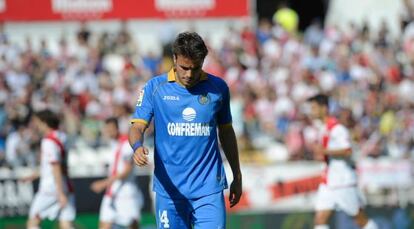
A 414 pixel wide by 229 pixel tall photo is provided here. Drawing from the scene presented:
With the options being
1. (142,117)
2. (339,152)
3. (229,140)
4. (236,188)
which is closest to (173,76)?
(142,117)

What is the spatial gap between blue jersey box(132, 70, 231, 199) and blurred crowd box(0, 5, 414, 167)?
9099 mm

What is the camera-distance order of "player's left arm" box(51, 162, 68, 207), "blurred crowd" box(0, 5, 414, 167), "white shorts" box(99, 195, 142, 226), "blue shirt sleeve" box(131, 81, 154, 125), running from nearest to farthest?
"blue shirt sleeve" box(131, 81, 154, 125), "player's left arm" box(51, 162, 68, 207), "white shorts" box(99, 195, 142, 226), "blurred crowd" box(0, 5, 414, 167)

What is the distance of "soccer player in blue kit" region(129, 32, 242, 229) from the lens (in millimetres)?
8078

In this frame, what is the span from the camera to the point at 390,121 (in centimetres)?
2092

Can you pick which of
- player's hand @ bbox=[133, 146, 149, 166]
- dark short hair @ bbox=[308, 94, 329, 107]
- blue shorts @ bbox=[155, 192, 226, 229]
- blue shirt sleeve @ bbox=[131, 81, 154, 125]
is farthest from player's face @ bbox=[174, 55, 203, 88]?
dark short hair @ bbox=[308, 94, 329, 107]

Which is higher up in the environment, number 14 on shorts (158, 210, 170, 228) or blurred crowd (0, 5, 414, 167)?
blurred crowd (0, 5, 414, 167)

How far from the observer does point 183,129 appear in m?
8.08

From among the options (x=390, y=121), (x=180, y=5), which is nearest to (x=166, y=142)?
(x=180, y=5)

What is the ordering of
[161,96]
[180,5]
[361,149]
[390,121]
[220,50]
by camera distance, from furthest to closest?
[220,50] → [390,121] → [361,149] → [180,5] → [161,96]

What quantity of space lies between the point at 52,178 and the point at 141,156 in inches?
248

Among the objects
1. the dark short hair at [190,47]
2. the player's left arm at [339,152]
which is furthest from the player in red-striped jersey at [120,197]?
the dark short hair at [190,47]

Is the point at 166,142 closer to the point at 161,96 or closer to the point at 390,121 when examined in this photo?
the point at 161,96

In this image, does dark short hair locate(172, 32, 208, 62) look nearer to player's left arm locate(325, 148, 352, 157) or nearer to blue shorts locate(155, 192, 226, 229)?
blue shorts locate(155, 192, 226, 229)

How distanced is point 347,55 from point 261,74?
7.73 feet
